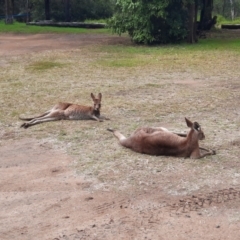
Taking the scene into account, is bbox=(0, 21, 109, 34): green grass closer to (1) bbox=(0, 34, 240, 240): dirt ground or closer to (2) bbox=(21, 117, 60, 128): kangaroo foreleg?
A: (2) bbox=(21, 117, 60, 128): kangaroo foreleg

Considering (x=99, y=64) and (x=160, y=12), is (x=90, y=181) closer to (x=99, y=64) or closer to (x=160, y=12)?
(x=99, y=64)

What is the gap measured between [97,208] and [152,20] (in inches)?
624

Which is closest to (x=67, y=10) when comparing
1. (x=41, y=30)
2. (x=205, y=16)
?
(x=41, y=30)

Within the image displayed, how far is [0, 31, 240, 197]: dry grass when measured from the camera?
680 centimetres

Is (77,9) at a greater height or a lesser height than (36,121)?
lesser

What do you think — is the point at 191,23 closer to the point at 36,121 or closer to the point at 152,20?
the point at 152,20

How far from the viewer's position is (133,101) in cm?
1086

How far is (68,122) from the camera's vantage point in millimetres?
9289

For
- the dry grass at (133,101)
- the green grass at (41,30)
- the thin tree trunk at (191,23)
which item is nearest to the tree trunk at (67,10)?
the green grass at (41,30)

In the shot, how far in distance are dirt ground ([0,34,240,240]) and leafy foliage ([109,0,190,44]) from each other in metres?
13.9

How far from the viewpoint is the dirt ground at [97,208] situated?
5.22 metres

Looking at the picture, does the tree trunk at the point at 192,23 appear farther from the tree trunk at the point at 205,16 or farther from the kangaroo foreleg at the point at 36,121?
the kangaroo foreleg at the point at 36,121

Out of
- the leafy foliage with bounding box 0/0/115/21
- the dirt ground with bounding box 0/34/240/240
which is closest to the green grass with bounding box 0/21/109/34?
the leafy foliage with bounding box 0/0/115/21

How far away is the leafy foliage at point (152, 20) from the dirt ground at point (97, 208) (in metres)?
13.9
